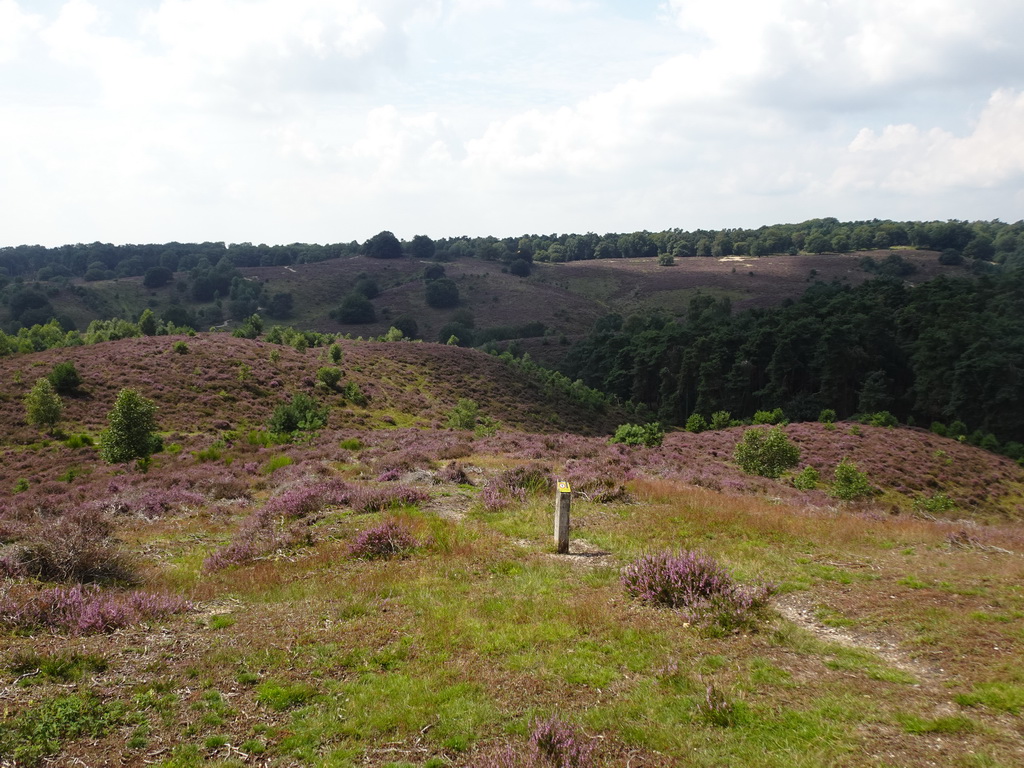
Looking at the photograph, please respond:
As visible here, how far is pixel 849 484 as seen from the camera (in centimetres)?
2838

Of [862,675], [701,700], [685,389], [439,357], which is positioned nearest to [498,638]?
[701,700]

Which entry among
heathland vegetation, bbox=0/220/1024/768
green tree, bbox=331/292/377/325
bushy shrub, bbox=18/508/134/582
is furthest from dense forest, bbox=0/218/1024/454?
bushy shrub, bbox=18/508/134/582

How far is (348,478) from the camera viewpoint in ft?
68.9

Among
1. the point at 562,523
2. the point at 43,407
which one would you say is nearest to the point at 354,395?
the point at 43,407

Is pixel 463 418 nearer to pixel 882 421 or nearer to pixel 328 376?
pixel 328 376

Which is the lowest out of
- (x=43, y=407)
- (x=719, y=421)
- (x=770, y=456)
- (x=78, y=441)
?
(x=719, y=421)

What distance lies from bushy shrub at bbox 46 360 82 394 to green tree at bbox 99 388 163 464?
16357mm

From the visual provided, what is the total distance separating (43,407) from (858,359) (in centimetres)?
7409

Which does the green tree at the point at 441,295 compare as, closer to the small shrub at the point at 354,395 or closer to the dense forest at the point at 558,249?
the dense forest at the point at 558,249

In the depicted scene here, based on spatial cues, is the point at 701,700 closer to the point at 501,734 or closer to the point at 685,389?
the point at 501,734

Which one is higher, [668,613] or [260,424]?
[668,613]

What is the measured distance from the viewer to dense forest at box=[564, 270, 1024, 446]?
204ft

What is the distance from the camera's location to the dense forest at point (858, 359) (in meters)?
62.2

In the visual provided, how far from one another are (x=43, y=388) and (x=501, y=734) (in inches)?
1515
